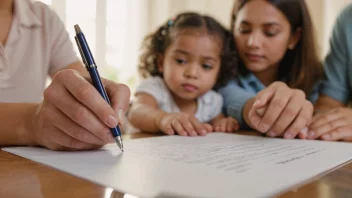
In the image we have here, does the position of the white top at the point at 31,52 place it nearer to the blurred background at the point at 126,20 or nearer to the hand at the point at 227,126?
the hand at the point at 227,126

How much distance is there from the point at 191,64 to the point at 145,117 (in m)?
0.26

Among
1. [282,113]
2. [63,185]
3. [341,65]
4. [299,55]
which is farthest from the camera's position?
[299,55]

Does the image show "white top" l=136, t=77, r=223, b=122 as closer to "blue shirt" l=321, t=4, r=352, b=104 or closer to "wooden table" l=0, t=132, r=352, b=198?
"blue shirt" l=321, t=4, r=352, b=104

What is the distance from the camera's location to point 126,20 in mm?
2045

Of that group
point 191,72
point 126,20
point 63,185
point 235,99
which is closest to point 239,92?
point 235,99

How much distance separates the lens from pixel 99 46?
1834 mm

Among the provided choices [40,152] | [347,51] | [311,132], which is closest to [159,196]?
[40,152]

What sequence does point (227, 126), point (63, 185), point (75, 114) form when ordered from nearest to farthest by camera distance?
point (63, 185) → point (75, 114) → point (227, 126)

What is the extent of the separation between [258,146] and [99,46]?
4.70 feet

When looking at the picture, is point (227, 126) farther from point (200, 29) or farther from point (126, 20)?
point (126, 20)

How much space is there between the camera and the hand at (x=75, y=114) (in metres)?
0.43

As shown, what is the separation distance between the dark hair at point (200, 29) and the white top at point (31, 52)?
323 millimetres

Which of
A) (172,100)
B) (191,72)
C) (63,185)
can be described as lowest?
(172,100)

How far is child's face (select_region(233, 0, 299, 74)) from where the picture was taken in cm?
103
